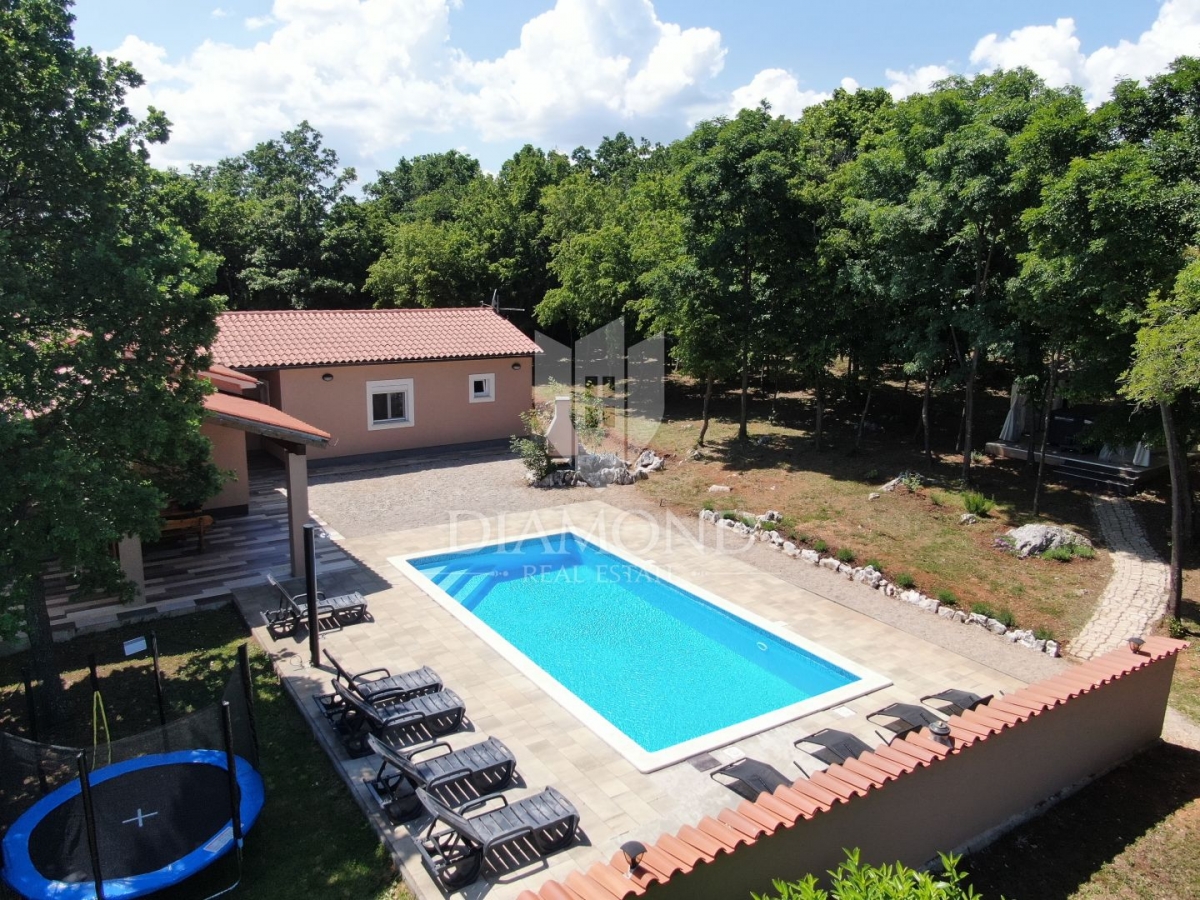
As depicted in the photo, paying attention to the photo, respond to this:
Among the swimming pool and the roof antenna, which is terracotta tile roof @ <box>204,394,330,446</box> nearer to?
the swimming pool

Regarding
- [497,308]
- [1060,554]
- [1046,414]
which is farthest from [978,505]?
[497,308]

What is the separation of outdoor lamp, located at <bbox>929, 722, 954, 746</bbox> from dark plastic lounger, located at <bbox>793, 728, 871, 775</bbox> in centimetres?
137

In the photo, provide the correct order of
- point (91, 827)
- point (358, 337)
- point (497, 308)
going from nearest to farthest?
point (91, 827)
point (358, 337)
point (497, 308)

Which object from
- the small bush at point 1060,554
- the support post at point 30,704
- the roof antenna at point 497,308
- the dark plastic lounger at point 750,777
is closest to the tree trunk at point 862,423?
the small bush at point 1060,554

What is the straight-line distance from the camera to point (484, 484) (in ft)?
68.3

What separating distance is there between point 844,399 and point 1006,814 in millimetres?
21652

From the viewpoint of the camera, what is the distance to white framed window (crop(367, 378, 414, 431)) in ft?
75.8

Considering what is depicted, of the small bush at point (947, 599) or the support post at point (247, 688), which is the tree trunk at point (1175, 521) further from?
the support post at point (247, 688)

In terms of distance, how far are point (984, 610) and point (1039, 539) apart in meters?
3.58

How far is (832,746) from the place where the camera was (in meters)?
9.15

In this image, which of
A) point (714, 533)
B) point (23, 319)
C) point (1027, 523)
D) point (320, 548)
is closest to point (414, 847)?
point (23, 319)

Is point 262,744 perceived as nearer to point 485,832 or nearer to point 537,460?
point 485,832

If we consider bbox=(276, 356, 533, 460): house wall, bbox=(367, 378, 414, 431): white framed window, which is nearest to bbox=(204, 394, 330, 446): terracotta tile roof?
bbox=(276, 356, 533, 460): house wall

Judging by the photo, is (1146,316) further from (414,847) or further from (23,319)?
(23,319)
